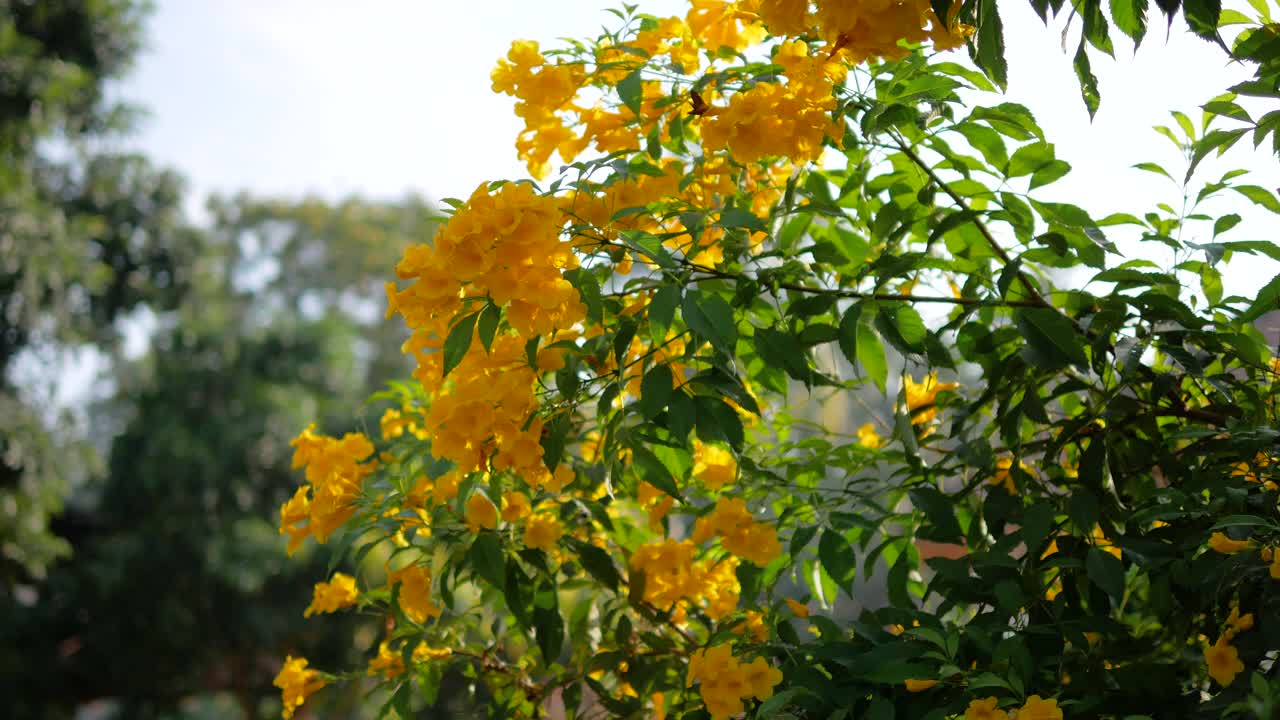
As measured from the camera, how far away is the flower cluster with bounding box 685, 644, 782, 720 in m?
1.06

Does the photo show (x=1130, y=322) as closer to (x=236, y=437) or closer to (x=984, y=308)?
(x=984, y=308)

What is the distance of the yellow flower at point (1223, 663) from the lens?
901mm

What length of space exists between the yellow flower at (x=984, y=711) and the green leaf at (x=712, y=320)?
35 cm

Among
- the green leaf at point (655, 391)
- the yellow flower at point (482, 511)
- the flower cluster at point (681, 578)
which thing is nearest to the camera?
the green leaf at point (655, 391)

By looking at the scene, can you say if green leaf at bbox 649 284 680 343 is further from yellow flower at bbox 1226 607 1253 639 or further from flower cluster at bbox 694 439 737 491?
yellow flower at bbox 1226 607 1253 639

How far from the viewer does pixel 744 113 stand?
1.02m

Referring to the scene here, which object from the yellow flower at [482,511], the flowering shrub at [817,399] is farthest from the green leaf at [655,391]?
the yellow flower at [482,511]

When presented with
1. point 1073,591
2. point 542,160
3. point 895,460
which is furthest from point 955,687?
point 542,160

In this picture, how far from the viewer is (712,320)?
0.92 meters

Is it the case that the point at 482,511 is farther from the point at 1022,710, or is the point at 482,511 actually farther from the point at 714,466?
the point at 1022,710

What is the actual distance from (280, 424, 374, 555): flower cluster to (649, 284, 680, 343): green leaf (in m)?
0.55

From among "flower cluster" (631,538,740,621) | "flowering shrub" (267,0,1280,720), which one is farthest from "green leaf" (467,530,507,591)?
"flower cluster" (631,538,740,621)

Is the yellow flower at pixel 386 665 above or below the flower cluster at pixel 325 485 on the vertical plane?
below

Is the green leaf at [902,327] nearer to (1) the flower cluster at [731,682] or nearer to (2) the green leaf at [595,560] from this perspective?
(1) the flower cluster at [731,682]
